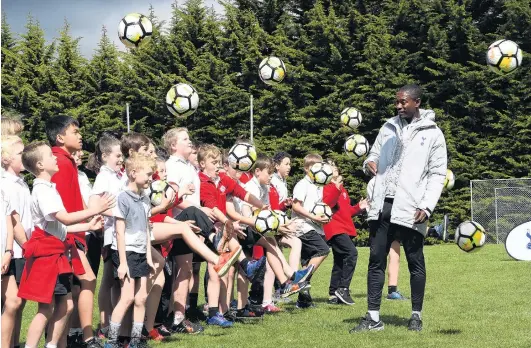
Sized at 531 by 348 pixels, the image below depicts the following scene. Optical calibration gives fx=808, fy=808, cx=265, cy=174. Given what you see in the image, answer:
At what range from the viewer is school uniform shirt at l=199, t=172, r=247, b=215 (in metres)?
8.59

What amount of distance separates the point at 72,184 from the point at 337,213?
4.73m

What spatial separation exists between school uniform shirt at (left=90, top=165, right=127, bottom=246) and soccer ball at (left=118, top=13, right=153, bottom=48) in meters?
2.57

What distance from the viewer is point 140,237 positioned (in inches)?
266

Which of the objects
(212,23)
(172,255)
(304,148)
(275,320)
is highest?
(212,23)

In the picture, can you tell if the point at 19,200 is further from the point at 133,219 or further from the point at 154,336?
the point at 154,336

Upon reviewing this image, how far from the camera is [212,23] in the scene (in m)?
27.1

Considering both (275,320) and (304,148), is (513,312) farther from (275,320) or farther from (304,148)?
(304,148)

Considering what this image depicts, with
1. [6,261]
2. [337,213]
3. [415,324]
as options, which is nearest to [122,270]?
[6,261]

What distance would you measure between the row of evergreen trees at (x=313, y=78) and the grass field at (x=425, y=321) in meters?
11.8

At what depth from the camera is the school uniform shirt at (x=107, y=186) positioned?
7219mm

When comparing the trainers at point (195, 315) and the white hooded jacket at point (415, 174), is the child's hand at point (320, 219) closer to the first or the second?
the trainers at point (195, 315)

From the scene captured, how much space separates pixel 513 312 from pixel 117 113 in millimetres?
21090

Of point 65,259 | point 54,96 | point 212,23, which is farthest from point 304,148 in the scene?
point 65,259

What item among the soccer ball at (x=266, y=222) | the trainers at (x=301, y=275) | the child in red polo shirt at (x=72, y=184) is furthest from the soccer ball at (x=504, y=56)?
the child in red polo shirt at (x=72, y=184)
